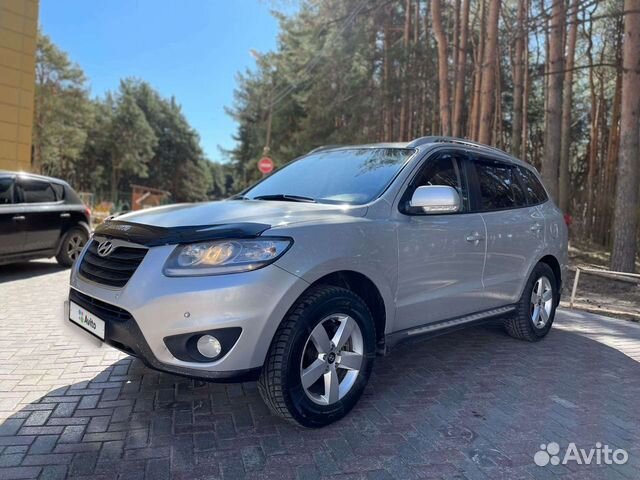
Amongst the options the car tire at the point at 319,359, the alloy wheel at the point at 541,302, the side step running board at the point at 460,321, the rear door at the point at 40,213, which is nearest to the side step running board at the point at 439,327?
the side step running board at the point at 460,321

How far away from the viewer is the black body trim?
2680 mm

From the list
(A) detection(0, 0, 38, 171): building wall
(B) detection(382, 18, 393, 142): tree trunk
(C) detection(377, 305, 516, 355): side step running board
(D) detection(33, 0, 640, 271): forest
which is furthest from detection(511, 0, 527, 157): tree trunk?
(A) detection(0, 0, 38, 171): building wall

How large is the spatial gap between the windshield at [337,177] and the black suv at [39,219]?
4.71 metres

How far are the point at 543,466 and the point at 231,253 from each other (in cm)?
207

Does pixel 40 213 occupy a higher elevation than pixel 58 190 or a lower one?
lower

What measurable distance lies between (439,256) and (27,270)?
7.34 meters

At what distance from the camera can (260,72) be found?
118 feet

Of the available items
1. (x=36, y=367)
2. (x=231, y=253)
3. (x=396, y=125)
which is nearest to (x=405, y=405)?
(x=231, y=253)

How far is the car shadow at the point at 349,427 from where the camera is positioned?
2.64 m

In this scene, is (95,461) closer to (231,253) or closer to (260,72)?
(231,253)

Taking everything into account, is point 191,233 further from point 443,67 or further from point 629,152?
point 443,67

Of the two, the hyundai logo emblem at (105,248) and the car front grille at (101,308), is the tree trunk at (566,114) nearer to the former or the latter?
the hyundai logo emblem at (105,248)

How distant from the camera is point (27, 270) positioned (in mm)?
8312

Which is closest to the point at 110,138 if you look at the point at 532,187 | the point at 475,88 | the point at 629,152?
the point at 475,88
